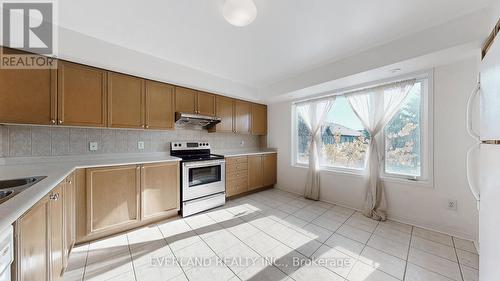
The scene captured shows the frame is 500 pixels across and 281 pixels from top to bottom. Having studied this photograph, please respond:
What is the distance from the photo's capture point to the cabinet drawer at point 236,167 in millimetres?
3443

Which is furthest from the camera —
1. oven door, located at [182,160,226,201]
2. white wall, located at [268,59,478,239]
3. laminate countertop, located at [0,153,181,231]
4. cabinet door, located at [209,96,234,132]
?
cabinet door, located at [209,96,234,132]

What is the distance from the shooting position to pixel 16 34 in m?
1.74

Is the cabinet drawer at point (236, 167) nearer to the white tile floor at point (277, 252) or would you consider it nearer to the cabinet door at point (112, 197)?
the white tile floor at point (277, 252)

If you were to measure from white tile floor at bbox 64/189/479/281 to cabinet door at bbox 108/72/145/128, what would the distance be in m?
1.46

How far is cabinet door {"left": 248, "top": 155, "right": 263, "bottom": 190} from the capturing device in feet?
12.4

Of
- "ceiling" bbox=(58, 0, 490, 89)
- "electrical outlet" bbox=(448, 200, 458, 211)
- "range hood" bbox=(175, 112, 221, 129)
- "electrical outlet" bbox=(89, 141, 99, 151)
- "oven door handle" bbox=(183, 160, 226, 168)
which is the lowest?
"electrical outlet" bbox=(448, 200, 458, 211)

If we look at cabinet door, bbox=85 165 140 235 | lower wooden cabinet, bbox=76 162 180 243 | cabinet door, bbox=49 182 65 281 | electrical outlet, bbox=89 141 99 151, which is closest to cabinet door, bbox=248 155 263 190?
lower wooden cabinet, bbox=76 162 180 243

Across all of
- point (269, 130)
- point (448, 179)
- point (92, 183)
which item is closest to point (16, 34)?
point (92, 183)

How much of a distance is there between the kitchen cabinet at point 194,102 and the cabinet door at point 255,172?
1.29 m

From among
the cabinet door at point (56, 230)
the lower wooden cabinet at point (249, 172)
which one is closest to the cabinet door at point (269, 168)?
the lower wooden cabinet at point (249, 172)

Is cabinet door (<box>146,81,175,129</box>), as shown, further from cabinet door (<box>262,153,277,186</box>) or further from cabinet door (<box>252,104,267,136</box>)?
cabinet door (<box>262,153,277,186</box>)

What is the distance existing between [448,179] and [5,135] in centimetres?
513

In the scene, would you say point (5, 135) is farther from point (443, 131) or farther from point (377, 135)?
point (443, 131)

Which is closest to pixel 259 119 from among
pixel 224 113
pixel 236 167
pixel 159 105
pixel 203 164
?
pixel 224 113
